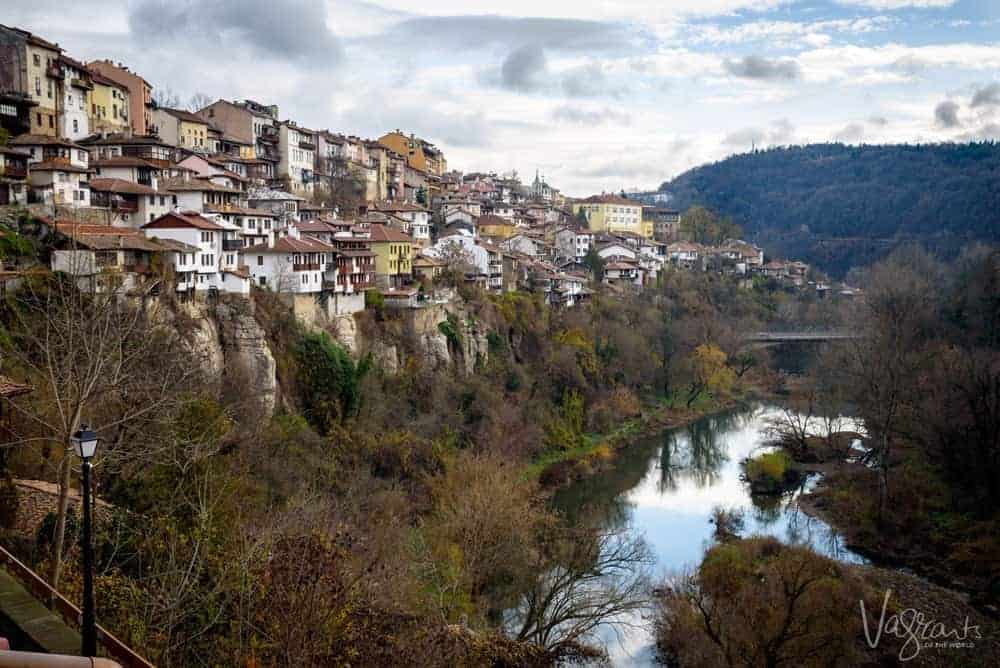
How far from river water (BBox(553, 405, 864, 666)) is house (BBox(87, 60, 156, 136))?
2360 centimetres

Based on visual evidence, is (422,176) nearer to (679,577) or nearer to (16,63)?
(16,63)

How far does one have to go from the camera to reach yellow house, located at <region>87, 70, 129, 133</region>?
30.7 m

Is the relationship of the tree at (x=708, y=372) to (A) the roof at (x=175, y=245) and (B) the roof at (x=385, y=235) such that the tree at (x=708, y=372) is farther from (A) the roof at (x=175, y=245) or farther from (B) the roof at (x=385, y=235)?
→ (A) the roof at (x=175, y=245)

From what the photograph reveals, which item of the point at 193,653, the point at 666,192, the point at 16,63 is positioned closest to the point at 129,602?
the point at 193,653

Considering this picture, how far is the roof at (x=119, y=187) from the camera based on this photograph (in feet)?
76.6

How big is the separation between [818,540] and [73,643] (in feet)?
71.8

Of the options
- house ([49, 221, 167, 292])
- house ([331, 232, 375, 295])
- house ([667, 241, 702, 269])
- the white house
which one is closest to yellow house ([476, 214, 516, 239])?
house ([667, 241, 702, 269])

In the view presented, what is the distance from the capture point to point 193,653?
8812 millimetres

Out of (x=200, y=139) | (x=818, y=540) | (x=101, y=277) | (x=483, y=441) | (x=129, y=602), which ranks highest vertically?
(x=200, y=139)

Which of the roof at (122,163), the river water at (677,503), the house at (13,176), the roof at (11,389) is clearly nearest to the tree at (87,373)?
the roof at (11,389)

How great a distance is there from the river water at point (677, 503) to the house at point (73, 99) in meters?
21.5

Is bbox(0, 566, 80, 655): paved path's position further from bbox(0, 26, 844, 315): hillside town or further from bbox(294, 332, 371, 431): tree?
bbox(294, 332, 371, 431): tree

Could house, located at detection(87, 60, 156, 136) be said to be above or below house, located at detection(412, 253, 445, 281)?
above

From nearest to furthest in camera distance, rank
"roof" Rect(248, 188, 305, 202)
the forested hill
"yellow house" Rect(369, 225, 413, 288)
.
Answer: "roof" Rect(248, 188, 305, 202), "yellow house" Rect(369, 225, 413, 288), the forested hill
